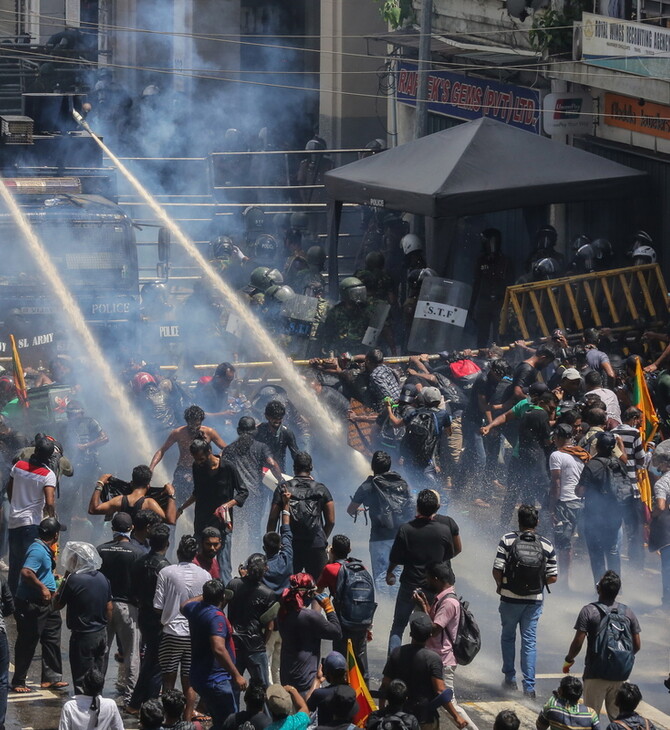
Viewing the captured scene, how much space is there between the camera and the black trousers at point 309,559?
9.90 m

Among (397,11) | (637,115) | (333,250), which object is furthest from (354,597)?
(397,11)

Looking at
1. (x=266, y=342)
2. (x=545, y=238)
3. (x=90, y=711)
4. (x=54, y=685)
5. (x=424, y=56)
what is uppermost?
(x=424, y=56)

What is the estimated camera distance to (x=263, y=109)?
33656 mm

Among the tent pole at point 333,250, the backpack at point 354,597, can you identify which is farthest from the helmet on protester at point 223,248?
the backpack at point 354,597

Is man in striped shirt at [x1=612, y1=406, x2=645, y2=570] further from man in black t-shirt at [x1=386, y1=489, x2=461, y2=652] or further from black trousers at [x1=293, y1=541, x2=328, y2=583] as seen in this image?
black trousers at [x1=293, y1=541, x2=328, y2=583]

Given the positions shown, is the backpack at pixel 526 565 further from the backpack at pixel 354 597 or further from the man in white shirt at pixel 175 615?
the man in white shirt at pixel 175 615

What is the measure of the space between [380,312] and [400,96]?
11.8 meters

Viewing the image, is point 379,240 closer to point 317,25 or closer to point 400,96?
point 400,96

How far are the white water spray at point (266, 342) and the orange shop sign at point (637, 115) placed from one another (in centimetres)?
543

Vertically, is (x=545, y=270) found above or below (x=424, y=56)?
below

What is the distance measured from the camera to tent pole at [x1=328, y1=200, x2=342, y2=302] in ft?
64.5

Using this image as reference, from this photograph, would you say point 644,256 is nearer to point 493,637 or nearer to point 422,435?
point 422,435

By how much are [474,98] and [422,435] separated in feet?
42.9

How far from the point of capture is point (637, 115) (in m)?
18.7
